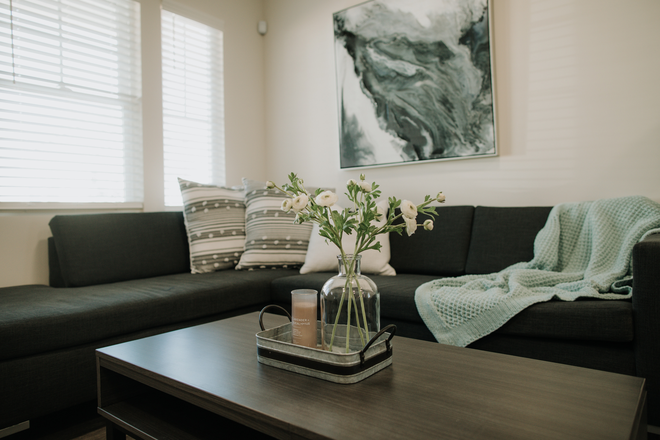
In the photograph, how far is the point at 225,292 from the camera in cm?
216

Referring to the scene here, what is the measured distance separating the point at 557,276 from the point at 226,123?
2625mm

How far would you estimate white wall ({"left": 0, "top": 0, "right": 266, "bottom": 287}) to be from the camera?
2.29m

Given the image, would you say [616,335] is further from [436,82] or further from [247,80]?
[247,80]

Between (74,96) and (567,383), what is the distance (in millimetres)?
2806

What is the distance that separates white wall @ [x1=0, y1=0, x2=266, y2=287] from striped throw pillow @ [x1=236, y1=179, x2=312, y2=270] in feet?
2.45

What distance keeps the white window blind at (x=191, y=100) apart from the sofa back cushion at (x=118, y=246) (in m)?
0.48

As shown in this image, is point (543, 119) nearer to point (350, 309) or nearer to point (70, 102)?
point (350, 309)

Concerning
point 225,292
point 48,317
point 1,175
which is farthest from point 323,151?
point 48,317

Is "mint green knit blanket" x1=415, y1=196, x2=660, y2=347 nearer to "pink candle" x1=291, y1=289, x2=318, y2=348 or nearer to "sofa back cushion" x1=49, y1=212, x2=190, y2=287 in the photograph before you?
"pink candle" x1=291, y1=289, x2=318, y2=348

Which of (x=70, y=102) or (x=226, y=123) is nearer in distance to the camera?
(x=70, y=102)

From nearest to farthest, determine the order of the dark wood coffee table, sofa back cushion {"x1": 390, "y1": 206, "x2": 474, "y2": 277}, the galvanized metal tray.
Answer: the dark wood coffee table
the galvanized metal tray
sofa back cushion {"x1": 390, "y1": 206, "x2": 474, "y2": 277}

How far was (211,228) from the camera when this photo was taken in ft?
8.62

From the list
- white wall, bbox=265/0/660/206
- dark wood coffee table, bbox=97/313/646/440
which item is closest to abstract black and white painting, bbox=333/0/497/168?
white wall, bbox=265/0/660/206

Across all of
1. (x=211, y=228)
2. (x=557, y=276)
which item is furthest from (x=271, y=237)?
(x=557, y=276)
